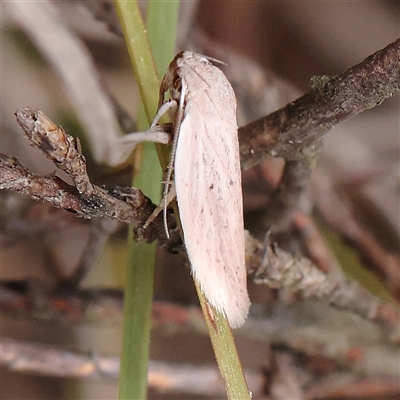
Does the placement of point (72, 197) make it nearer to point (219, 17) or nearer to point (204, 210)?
point (204, 210)

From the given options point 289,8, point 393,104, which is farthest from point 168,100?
point 393,104

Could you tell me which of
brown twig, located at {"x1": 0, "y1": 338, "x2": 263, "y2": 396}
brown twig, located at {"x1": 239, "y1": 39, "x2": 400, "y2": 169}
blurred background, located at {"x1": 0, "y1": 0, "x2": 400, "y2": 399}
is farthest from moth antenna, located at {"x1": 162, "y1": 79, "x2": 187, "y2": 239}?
brown twig, located at {"x1": 0, "y1": 338, "x2": 263, "y2": 396}

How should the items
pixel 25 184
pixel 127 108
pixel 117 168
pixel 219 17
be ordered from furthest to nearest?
pixel 219 17
pixel 127 108
pixel 117 168
pixel 25 184

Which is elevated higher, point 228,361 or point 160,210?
point 160,210

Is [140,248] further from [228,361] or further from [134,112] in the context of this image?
[134,112]

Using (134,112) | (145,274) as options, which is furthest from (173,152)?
(134,112)

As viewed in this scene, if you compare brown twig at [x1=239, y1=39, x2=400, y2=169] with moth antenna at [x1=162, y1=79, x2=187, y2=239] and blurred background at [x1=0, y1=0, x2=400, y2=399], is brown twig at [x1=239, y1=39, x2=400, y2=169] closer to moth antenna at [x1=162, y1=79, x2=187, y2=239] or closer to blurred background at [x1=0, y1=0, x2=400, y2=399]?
moth antenna at [x1=162, y1=79, x2=187, y2=239]

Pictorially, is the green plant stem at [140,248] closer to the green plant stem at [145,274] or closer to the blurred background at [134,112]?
the green plant stem at [145,274]
